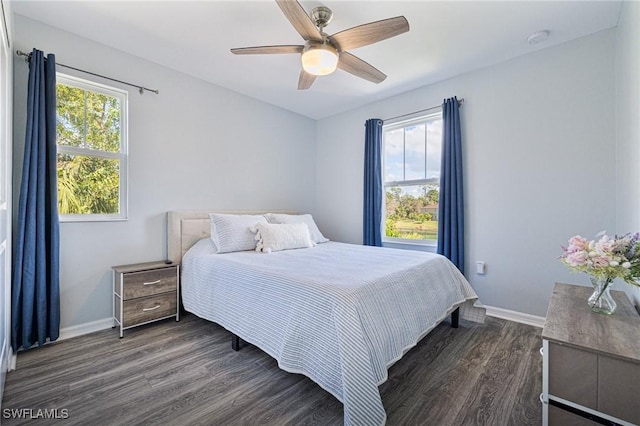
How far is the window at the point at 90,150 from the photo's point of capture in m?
2.55

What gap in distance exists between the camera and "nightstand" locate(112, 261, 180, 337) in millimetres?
2529

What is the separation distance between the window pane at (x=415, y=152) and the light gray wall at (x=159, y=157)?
1822 mm

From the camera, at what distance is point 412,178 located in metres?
3.79

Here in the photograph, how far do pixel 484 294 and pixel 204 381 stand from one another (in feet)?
9.49

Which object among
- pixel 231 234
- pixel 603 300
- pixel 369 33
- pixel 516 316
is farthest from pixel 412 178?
pixel 603 300

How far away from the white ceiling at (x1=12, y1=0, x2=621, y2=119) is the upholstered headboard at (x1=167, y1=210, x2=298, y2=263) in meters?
1.64

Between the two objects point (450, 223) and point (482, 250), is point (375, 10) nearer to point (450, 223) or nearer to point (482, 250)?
point (450, 223)

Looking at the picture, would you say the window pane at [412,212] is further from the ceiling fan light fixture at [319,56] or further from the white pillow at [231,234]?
the ceiling fan light fixture at [319,56]

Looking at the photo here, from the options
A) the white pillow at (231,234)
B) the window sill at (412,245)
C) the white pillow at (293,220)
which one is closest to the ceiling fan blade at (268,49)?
the white pillow at (231,234)

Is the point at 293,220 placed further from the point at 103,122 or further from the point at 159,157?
the point at 103,122

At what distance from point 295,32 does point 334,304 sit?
230cm

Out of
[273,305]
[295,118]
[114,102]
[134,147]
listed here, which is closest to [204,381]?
[273,305]

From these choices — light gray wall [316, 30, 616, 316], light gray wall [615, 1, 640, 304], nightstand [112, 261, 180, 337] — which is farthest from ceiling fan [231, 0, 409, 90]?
nightstand [112, 261, 180, 337]

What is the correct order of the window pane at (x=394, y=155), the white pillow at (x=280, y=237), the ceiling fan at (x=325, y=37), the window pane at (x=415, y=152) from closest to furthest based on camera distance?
the ceiling fan at (x=325, y=37), the white pillow at (x=280, y=237), the window pane at (x=415, y=152), the window pane at (x=394, y=155)
